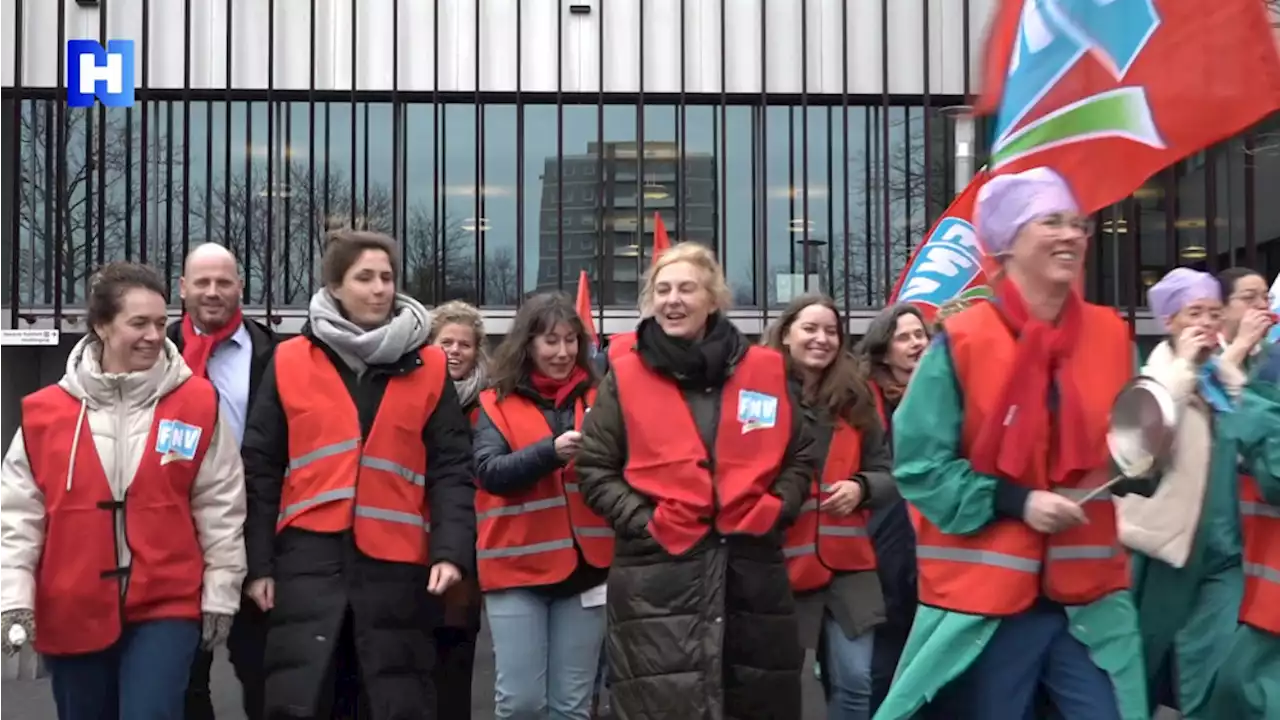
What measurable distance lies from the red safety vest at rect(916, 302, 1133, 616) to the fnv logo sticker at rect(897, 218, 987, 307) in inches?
143

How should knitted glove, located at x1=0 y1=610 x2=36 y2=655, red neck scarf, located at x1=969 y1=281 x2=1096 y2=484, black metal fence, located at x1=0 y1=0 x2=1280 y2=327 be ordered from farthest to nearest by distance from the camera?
black metal fence, located at x1=0 y1=0 x2=1280 y2=327, knitted glove, located at x1=0 y1=610 x2=36 y2=655, red neck scarf, located at x1=969 y1=281 x2=1096 y2=484

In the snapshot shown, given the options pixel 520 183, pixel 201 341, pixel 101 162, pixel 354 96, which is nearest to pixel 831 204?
pixel 520 183

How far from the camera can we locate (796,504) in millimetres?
4473

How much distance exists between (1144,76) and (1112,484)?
155 centimetres

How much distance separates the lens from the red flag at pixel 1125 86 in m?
4.20

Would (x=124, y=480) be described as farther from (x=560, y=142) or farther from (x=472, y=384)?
(x=560, y=142)

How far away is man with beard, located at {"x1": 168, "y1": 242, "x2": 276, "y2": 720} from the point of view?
5137 millimetres

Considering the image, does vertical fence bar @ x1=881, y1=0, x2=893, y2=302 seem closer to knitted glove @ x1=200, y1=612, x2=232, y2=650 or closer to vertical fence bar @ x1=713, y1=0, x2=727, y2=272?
vertical fence bar @ x1=713, y1=0, x2=727, y2=272

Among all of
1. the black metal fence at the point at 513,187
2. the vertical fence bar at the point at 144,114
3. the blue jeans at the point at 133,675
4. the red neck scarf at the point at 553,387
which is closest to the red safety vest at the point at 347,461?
the blue jeans at the point at 133,675

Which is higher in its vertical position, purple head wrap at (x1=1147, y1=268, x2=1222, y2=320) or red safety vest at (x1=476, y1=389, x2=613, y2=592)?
purple head wrap at (x1=1147, y1=268, x2=1222, y2=320)

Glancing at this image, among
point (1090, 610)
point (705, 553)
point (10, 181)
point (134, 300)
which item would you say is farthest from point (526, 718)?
point (10, 181)

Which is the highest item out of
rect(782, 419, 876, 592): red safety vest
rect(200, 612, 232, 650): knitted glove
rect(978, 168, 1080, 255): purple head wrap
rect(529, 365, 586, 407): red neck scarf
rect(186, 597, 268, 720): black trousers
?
rect(978, 168, 1080, 255): purple head wrap

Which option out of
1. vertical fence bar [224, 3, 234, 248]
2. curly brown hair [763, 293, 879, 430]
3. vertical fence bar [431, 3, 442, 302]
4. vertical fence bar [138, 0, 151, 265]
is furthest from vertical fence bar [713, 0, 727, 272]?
curly brown hair [763, 293, 879, 430]

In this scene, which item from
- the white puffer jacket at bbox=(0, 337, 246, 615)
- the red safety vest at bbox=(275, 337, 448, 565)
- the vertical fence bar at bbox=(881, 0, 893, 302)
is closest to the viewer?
the white puffer jacket at bbox=(0, 337, 246, 615)
